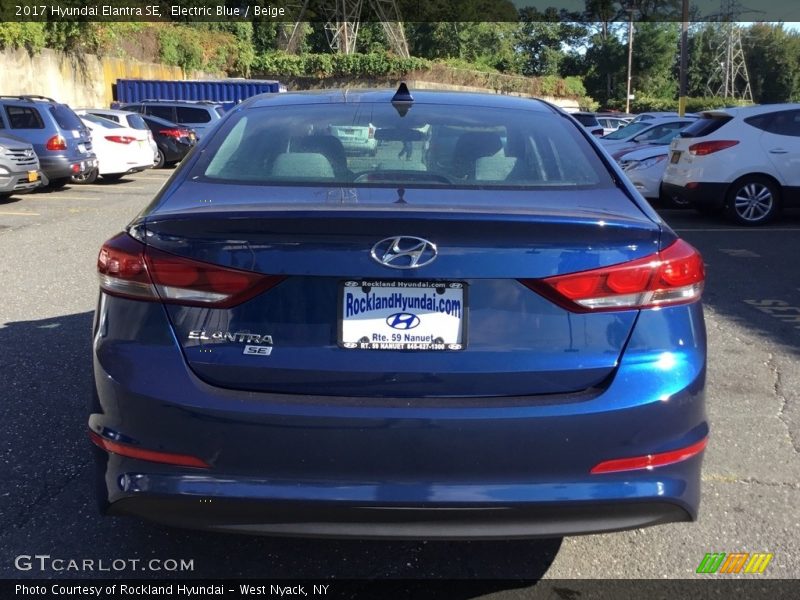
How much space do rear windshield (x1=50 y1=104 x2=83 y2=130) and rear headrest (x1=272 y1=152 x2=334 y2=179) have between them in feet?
44.0

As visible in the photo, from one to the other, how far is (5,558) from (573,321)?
2.18 m

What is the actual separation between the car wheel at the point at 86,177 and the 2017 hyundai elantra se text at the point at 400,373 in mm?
14290

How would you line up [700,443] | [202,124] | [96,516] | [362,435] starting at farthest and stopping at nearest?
[202,124], [96,516], [700,443], [362,435]

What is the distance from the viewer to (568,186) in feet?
9.52

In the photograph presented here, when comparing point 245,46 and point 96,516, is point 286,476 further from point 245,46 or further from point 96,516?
point 245,46

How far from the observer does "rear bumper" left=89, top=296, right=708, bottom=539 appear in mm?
2348

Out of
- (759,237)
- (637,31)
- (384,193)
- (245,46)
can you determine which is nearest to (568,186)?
(384,193)

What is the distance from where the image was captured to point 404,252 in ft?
7.71

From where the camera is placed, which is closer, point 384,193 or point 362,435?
point 362,435

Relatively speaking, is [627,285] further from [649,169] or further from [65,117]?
[65,117]

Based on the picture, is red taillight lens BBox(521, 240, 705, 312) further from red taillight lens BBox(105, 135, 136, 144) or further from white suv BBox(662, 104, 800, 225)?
red taillight lens BBox(105, 135, 136, 144)

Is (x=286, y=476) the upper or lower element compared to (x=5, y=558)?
upper

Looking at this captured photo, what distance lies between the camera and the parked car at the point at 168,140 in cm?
2186

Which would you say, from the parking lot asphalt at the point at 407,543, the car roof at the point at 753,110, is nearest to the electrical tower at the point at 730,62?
the car roof at the point at 753,110
